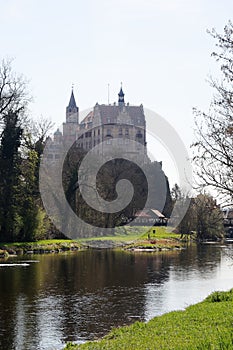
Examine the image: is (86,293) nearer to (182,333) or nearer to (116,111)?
(182,333)

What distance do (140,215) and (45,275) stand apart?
53552 millimetres

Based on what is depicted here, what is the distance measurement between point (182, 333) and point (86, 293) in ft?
41.4

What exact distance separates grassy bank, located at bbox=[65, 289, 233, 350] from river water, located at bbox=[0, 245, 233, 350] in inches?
74.8

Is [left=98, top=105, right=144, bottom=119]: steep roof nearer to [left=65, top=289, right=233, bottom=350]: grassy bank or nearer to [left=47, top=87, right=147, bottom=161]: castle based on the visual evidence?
[left=47, top=87, right=147, bottom=161]: castle

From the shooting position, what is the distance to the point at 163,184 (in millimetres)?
94875

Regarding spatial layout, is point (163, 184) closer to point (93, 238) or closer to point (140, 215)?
point (140, 215)

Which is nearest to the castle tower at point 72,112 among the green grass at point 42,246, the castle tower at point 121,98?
the castle tower at point 121,98

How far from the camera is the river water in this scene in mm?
17234

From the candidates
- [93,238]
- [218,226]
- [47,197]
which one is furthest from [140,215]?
[47,197]

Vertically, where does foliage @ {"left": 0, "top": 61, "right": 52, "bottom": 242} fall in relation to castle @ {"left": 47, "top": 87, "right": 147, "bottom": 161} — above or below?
below

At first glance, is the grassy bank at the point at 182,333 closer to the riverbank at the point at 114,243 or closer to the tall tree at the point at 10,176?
the riverbank at the point at 114,243

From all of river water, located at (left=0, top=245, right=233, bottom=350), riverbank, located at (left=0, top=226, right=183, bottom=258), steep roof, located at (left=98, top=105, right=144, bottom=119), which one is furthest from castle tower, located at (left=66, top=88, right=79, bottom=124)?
river water, located at (left=0, top=245, right=233, bottom=350)

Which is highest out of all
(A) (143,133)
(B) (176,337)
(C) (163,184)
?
(A) (143,133)

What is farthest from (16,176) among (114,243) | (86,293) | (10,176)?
(86,293)
